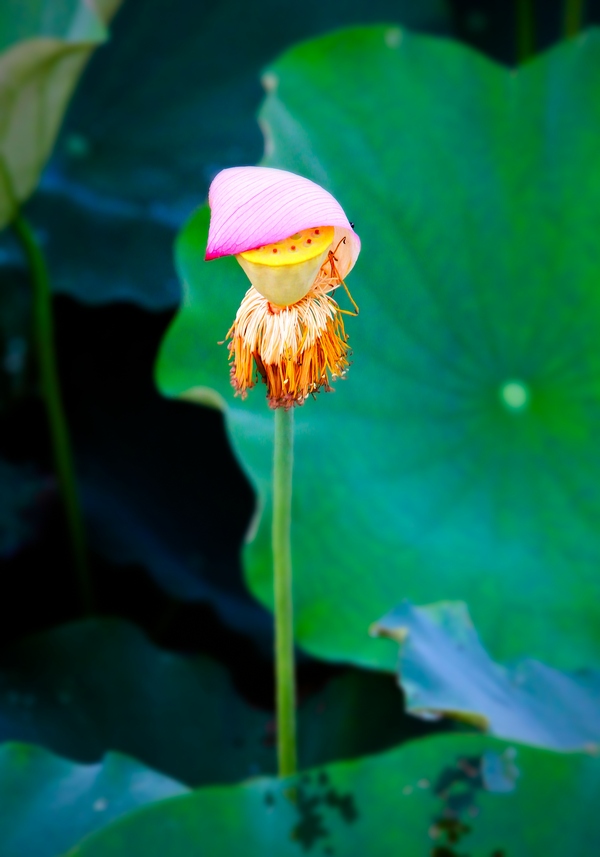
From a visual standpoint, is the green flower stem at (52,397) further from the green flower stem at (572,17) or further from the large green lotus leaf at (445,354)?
the green flower stem at (572,17)

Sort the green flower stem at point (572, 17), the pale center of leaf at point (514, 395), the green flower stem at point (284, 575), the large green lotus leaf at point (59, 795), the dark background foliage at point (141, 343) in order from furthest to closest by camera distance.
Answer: the green flower stem at point (572, 17) < the dark background foliage at point (141, 343) < the pale center of leaf at point (514, 395) < the large green lotus leaf at point (59, 795) < the green flower stem at point (284, 575)

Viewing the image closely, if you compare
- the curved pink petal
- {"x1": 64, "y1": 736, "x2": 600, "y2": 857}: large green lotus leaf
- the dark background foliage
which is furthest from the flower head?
the dark background foliage

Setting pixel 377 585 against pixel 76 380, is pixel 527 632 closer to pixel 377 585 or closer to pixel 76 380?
pixel 377 585

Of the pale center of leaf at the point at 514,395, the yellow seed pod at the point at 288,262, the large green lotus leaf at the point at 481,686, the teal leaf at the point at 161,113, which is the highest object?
the teal leaf at the point at 161,113

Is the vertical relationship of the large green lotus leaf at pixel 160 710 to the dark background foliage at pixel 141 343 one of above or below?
below

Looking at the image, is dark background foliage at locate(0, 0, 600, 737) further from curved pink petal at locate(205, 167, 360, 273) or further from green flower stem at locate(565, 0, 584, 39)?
curved pink petal at locate(205, 167, 360, 273)

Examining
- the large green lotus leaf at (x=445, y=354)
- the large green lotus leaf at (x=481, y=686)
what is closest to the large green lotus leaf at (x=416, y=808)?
the large green lotus leaf at (x=481, y=686)

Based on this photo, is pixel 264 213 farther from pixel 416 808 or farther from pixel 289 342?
pixel 416 808
